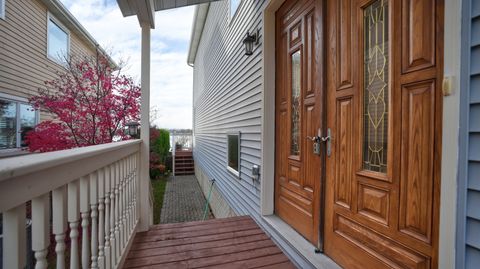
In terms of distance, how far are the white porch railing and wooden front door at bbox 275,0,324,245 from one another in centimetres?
147

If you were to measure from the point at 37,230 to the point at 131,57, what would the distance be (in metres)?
6.07

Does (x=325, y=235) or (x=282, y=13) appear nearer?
(x=325, y=235)

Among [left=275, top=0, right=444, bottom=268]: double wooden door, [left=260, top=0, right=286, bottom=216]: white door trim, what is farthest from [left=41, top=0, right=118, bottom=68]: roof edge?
[left=275, top=0, right=444, bottom=268]: double wooden door

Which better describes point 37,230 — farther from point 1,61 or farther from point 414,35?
point 1,61

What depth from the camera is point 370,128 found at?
4.91 ft

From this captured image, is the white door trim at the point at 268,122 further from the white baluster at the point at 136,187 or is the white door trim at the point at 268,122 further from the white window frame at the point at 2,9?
the white window frame at the point at 2,9

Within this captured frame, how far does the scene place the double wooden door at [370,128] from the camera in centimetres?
114

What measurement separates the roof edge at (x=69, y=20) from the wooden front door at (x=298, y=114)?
4.78 metres

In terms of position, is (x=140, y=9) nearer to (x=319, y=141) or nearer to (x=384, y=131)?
(x=319, y=141)

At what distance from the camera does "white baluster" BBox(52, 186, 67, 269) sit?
90cm

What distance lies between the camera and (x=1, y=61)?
5508 mm

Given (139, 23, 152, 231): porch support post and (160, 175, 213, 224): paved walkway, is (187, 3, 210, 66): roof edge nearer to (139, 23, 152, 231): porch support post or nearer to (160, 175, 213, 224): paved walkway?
(139, 23, 152, 231): porch support post

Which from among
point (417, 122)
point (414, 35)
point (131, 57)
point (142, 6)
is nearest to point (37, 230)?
point (417, 122)

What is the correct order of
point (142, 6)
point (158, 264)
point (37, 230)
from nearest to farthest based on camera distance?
point (37, 230)
point (158, 264)
point (142, 6)
